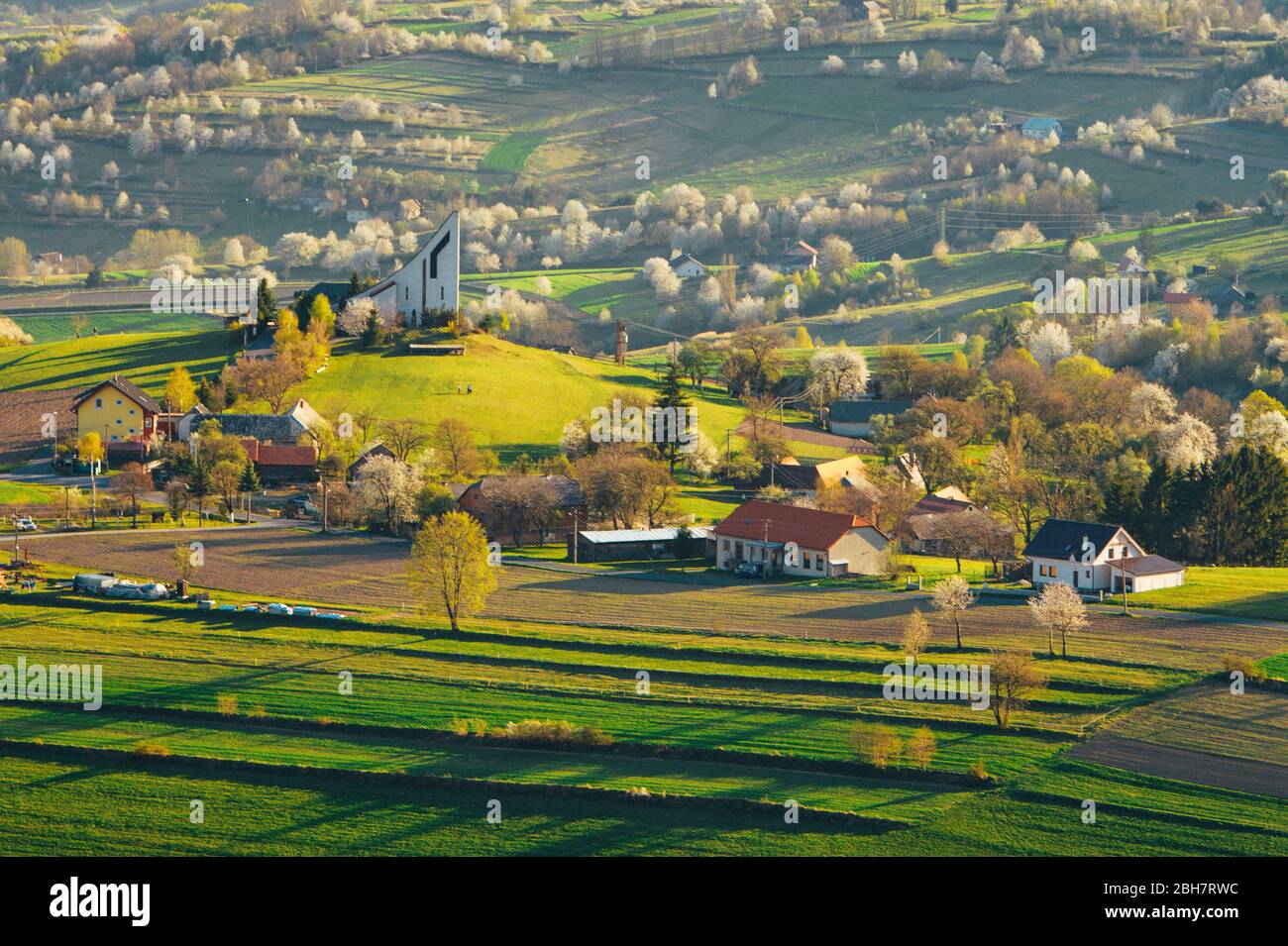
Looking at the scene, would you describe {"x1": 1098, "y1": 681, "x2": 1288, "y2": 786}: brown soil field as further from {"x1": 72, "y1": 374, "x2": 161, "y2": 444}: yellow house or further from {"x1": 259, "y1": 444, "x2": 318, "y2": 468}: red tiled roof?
{"x1": 72, "y1": 374, "x2": 161, "y2": 444}: yellow house

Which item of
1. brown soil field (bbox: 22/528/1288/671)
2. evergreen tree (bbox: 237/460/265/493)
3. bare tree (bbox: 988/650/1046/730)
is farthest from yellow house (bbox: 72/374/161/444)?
bare tree (bbox: 988/650/1046/730)

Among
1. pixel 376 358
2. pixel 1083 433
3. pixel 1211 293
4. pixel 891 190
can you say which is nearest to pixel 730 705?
pixel 1083 433

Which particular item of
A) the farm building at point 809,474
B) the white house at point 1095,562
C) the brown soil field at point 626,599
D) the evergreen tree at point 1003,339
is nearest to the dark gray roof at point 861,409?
the farm building at point 809,474

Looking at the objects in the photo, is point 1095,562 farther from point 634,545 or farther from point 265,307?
point 265,307

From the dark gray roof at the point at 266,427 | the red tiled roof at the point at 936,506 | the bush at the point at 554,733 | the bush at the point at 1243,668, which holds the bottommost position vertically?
the bush at the point at 554,733

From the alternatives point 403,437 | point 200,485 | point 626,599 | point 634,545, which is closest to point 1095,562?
point 626,599

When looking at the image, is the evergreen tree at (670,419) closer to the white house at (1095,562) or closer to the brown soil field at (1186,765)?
the white house at (1095,562)

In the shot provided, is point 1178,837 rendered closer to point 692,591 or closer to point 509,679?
point 509,679
